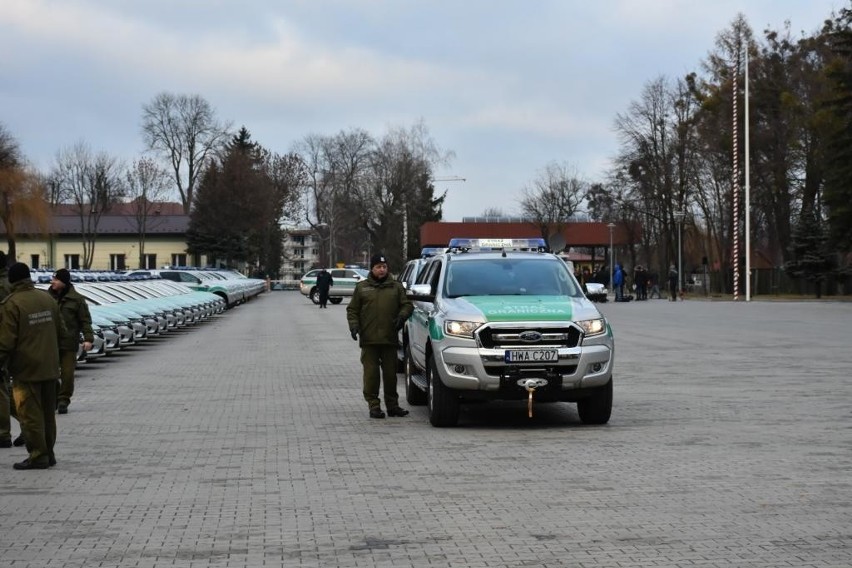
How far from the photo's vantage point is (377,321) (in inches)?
520

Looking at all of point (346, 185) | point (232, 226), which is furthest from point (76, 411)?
point (346, 185)

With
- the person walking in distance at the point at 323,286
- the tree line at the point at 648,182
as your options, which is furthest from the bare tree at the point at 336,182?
the person walking in distance at the point at 323,286

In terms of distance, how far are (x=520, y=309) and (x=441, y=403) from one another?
1275 mm

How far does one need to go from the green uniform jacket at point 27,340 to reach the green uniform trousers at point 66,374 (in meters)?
3.82

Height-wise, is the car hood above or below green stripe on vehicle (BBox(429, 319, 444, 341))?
above

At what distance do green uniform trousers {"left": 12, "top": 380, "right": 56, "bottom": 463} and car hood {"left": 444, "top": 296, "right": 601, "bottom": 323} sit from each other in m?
4.11

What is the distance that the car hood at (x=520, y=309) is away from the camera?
1210cm

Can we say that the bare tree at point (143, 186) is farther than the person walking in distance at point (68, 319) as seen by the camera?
Yes

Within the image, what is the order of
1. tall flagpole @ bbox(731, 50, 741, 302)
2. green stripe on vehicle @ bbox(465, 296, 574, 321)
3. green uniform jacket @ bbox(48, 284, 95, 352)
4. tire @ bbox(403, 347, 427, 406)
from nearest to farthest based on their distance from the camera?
green stripe on vehicle @ bbox(465, 296, 574, 321), green uniform jacket @ bbox(48, 284, 95, 352), tire @ bbox(403, 347, 427, 406), tall flagpole @ bbox(731, 50, 741, 302)

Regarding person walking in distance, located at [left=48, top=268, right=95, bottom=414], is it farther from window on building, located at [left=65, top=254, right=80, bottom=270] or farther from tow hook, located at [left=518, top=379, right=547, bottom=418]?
window on building, located at [left=65, top=254, right=80, bottom=270]

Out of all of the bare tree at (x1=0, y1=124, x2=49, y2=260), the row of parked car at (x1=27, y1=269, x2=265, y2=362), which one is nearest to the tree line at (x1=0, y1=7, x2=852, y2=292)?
the bare tree at (x1=0, y1=124, x2=49, y2=260)

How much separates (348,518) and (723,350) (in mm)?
16677

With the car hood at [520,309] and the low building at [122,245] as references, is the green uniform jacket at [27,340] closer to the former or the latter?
the car hood at [520,309]

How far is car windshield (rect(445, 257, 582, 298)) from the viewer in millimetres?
13398
